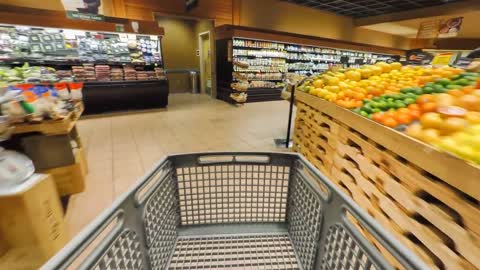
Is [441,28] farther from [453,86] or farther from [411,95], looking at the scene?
[411,95]

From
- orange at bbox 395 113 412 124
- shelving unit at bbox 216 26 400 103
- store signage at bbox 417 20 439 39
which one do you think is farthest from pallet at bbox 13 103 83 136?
store signage at bbox 417 20 439 39

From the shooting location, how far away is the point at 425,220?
1093 millimetres

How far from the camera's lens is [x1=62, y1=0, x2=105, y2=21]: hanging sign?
16.3 ft

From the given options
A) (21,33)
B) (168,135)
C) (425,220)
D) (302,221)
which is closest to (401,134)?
(425,220)

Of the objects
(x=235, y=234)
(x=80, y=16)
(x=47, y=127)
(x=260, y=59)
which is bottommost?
(x=235, y=234)

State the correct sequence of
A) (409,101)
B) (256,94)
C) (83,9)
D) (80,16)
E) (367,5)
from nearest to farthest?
(409,101), (80,16), (83,9), (256,94), (367,5)

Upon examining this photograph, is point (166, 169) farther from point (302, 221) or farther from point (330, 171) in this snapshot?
point (330, 171)

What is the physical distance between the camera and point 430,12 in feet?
27.9

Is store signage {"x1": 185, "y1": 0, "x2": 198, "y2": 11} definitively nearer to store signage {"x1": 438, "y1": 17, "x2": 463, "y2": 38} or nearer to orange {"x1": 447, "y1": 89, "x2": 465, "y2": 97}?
orange {"x1": 447, "y1": 89, "x2": 465, "y2": 97}

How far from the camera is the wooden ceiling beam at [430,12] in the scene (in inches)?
293

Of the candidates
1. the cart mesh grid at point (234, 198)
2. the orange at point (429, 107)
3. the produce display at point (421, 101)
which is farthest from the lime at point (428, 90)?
the cart mesh grid at point (234, 198)

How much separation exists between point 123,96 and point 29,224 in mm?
4963

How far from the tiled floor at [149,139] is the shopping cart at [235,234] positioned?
1.23m

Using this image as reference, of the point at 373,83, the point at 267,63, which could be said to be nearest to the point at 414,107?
the point at 373,83
